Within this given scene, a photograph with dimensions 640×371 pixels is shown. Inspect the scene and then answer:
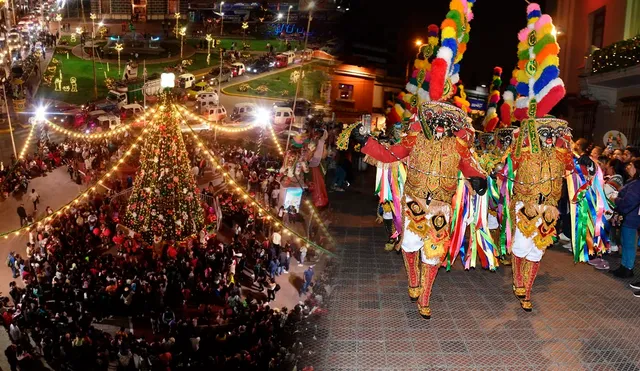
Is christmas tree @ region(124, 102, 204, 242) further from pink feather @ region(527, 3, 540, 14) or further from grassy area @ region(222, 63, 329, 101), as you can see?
grassy area @ region(222, 63, 329, 101)

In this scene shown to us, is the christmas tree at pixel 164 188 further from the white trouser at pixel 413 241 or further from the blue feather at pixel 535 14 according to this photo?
the blue feather at pixel 535 14

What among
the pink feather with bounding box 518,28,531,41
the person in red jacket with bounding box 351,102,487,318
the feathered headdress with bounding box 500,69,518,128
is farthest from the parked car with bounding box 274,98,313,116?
the person in red jacket with bounding box 351,102,487,318

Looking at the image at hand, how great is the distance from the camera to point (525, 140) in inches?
270

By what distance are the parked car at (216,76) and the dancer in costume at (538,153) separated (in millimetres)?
32809

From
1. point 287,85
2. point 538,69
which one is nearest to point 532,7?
point 538,69

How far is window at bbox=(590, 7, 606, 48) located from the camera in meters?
20.9

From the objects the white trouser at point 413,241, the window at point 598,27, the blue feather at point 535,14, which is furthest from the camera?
the window at point 598,27

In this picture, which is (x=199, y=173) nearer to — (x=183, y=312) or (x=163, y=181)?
(x=163, y=181)

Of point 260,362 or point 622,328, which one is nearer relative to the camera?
point 622,328

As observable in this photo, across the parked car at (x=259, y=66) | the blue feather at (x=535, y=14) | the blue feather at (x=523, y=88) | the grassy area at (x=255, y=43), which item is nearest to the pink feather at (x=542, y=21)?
the blue feather at (x=535, y=14)

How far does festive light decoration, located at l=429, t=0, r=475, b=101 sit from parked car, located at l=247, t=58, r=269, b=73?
3510 centimetres

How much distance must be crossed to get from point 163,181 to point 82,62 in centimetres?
3531

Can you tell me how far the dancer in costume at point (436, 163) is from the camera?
254 inches

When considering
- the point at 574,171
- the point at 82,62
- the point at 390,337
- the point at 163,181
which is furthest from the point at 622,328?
the point at 82,62
